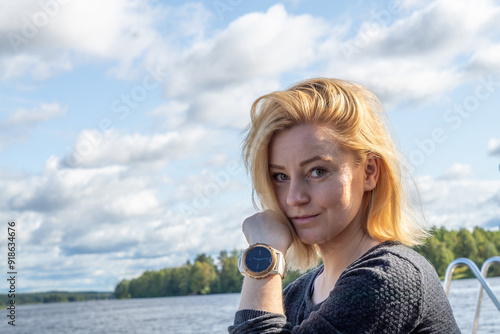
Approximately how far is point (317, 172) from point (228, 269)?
80.9 metres

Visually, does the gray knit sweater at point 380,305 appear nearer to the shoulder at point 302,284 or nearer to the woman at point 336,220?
the woman at point 336,220

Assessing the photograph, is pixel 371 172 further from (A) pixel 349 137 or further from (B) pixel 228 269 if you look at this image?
(B) pixel 228 269

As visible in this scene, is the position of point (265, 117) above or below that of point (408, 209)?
above

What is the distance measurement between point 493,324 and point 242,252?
87.4 ft

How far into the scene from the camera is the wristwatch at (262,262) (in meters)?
2.08

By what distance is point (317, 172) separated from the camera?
210cm

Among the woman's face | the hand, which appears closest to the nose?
the woman's face

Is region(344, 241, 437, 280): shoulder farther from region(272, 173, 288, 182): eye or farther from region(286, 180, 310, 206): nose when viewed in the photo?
region(272, 173, 288, 182): eye

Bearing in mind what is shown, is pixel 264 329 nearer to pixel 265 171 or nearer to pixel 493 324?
pixel 265 171

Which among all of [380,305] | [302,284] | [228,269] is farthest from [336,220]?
[228,269]

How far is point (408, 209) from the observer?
235cm

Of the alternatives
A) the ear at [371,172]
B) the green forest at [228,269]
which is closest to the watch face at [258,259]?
the ear at [371,172]

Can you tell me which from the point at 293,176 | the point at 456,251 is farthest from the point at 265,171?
the point at 456,251

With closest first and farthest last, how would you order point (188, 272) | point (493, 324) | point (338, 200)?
1. point (338, 200)
2. point (493, 324)
3. point (188, 272)
